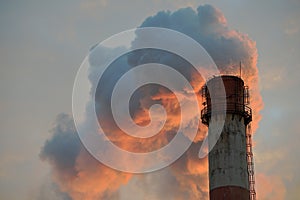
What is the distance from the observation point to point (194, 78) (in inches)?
1583

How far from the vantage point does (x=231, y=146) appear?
115ft

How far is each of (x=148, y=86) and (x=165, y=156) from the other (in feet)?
20.5

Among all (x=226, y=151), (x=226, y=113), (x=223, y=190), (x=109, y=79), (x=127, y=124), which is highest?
(x=109, y=79)

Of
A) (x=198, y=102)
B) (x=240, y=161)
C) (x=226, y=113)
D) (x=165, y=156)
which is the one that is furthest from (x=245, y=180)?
(x=165, y=156)

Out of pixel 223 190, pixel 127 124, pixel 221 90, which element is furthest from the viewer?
pixel 127 124

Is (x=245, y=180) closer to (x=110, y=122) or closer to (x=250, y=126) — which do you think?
(x=250, y=126)

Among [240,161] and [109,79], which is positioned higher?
[109,79]

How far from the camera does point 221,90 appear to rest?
36906 mm

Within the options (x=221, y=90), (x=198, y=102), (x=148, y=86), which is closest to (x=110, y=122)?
(x=148, y=86)

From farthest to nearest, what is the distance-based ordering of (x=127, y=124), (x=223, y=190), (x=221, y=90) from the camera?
1. (x=127, y=124)
2. (x=221, y=90)
3. (x=223, y=190)

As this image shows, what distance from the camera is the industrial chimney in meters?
34.2

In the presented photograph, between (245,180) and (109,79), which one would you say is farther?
(109,79)

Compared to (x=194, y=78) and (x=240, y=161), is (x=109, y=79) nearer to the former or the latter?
(x=194, y=78)

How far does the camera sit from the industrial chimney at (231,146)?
3419 centimetres
